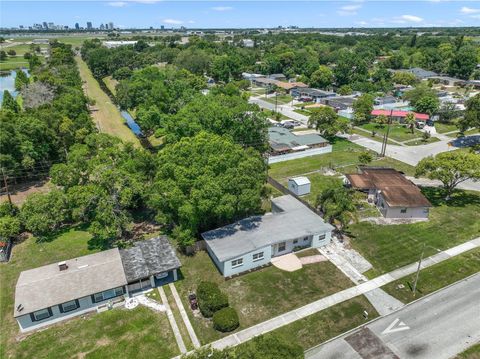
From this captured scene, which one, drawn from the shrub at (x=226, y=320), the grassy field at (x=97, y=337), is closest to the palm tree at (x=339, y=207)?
the shrub at (x=226, y=320)

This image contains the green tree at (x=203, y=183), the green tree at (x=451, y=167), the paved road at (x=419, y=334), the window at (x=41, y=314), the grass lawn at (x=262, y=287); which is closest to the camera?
the paved road at (x=419, y=334)

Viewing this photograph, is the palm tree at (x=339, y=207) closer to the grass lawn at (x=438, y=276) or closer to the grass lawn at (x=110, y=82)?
the grass lawn at (x=438, y=276)

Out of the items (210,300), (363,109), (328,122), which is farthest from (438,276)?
(363,109)

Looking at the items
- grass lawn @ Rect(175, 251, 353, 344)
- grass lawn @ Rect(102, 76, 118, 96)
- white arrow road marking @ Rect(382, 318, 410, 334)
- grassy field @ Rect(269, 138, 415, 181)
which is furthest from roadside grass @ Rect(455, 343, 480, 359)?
grass lawn @ Rect(102, 76, 118, 96)

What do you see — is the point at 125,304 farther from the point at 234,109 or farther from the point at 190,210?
the point at 234,109

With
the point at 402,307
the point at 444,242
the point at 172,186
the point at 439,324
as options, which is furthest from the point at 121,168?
the point at 444,242

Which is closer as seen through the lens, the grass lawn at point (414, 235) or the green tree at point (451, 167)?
the grass lawn at point (414, 235)

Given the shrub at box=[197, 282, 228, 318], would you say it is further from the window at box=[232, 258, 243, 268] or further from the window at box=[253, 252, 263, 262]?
the window at box=[253, 252, 263, 262]
